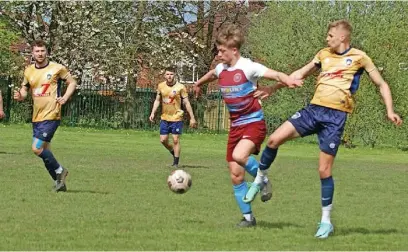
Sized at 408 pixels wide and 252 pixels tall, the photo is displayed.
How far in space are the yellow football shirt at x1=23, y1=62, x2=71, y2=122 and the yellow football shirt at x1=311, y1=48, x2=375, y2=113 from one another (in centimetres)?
522

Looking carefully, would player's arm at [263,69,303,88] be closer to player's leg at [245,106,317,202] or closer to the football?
player's leg at [245,106,317,202]

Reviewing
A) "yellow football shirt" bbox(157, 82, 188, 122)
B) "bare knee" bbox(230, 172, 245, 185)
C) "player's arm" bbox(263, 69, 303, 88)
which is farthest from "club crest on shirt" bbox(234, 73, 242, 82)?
"yellow football shirt" bbox(157, 82, 188, 122)

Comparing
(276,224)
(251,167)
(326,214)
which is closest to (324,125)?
(326,214)

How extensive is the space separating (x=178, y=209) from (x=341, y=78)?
3058mm

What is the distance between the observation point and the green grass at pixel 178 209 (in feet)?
26.6

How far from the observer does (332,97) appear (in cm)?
892

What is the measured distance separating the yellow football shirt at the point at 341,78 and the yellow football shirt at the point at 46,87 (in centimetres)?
522

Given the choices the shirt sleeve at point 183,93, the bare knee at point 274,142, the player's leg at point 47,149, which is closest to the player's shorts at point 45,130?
the player's leg at point 47,149

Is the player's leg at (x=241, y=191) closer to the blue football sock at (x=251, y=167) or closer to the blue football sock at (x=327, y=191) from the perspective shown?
the blue football sock at (x=251, y=167)

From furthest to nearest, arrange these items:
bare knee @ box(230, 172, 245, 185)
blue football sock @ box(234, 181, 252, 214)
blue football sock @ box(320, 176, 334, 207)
→ bare knee @ box(230, 172, 245, 185) < blue football sock @ box(234, 181, 252, 214) < blue football sock @ box(320, 176, 334, 207)

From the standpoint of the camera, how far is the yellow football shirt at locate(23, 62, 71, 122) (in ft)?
42.5

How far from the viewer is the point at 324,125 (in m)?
8.95

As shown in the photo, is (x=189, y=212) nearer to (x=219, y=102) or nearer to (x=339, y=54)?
(x=339, y=54)

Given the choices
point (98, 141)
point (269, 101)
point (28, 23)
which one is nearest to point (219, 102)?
point (269, 101)
